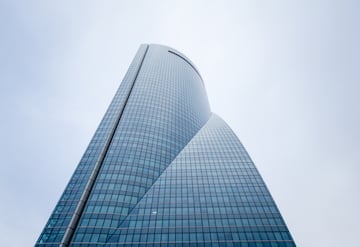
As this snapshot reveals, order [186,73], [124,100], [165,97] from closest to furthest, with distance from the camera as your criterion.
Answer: [124,100], [165,97], [186,73]

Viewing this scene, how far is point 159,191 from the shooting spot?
57.6 meters

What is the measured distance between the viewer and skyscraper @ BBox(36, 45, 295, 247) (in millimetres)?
45438

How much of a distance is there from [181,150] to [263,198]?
35500 mm

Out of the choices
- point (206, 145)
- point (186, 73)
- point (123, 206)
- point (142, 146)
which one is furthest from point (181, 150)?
point (186, 73)

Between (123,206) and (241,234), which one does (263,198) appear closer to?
(241,234)

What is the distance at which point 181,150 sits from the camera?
79.6 m

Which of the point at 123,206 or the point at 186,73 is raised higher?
the point at 186,73

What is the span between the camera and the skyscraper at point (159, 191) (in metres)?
45.4

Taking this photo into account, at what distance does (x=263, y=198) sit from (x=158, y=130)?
4667 centimetres

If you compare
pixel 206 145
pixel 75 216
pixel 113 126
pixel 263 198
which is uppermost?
pixel 263 198

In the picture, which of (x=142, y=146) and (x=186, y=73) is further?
(x=186, y=73)

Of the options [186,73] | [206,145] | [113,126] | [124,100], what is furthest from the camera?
[186,73]

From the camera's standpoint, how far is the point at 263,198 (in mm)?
56000

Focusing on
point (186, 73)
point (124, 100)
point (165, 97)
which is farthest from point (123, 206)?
point (186, 73)
